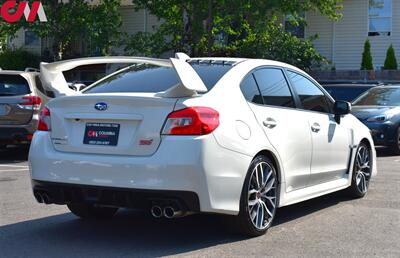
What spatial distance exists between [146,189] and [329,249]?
5.39 ft

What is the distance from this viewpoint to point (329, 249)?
5391 mm

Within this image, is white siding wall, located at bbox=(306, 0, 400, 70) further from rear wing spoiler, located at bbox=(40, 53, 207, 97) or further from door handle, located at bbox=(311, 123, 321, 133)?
rear wing spoiler, located at bbox=(40, 53, 207, 97)

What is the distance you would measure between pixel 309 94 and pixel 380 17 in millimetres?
18125

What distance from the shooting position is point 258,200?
5.73 meters

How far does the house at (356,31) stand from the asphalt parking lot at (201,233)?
17.2m

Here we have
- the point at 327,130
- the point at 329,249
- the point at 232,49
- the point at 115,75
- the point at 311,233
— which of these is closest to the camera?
the point at 329,249

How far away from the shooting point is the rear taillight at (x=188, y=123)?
5102 millimetres

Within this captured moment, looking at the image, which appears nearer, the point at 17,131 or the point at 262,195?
the point at 262,195

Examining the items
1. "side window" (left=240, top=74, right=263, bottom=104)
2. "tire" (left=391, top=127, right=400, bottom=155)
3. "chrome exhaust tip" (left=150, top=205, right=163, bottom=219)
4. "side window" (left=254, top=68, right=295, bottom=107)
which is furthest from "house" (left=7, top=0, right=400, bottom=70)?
"chrome exhaust tip" (left=150, top=205, right=163, bottom=219)

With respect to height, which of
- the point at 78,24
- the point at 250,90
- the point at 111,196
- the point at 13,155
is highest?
the point at 78,24

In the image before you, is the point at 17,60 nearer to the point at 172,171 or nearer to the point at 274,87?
the point at 274,87

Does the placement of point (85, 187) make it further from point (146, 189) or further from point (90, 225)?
point (90, 225)

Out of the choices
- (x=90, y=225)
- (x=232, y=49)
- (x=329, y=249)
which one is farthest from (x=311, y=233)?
(x=232, y=49)

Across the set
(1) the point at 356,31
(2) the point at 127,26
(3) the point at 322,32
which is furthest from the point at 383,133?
(2) the point at 127,26
